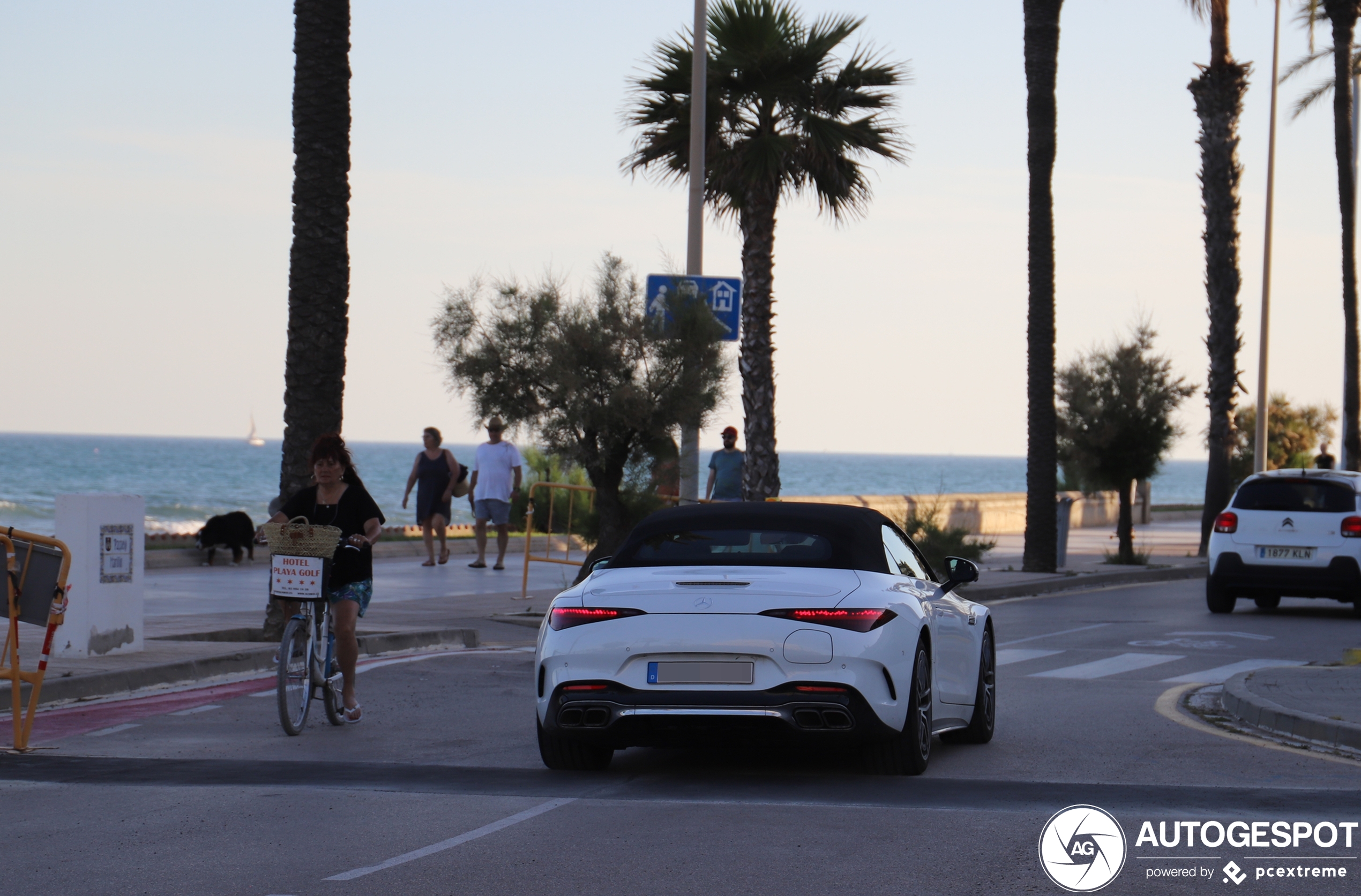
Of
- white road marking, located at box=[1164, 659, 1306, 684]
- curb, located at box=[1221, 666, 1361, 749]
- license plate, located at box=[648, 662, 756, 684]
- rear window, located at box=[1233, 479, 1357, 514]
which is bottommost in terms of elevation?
white road marking, located at box=[1164, 659, 1306, 684]

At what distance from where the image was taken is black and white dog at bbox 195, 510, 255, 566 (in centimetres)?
2422

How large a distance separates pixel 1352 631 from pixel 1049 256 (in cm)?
965

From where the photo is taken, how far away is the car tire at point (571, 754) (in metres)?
8.43

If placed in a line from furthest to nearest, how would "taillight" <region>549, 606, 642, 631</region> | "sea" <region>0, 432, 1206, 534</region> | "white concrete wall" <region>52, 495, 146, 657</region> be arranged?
1. "sea" <region>0, 432, 1206, 534</region>
2. "white concrete wall" <region>52, 495, 146, 657</region>
3. "taillight" <region>549, 606, 642, 631</region>

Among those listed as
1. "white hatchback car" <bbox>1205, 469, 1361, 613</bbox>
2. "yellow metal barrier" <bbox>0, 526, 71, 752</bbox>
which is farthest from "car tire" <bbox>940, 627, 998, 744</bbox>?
"white hatchback car" <bbox>1205, 469, 1361, 613</bbox>

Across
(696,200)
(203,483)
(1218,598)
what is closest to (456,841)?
(696,200)

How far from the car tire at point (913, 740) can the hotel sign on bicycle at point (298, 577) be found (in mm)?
3442

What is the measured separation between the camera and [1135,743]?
965 centimetres

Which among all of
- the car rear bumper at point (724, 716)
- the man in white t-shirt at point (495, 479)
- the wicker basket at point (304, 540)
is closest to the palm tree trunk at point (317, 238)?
the wicker basket at point (304, 540)

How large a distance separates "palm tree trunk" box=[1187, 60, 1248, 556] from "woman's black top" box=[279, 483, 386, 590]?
23.6 metres

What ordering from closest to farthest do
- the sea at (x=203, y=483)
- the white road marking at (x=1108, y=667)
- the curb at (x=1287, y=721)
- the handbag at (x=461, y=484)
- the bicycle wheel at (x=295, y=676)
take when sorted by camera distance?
the curb at (x=1287, y=721) → the bicycle wheel at (x=295, y=676) → the white road marking at (x=1108, y=667) → the handbag at (x=461, y=484) → the sea at (x=203, y=483)

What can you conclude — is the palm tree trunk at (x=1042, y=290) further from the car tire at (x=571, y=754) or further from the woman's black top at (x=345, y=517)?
the car tire at (x=571, y=754)

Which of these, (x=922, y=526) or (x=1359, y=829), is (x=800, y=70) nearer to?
(x=922, y=526)

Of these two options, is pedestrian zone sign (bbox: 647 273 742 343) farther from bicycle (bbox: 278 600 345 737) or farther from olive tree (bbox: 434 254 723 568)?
bicycle (bbox: 278 600 345 737)
